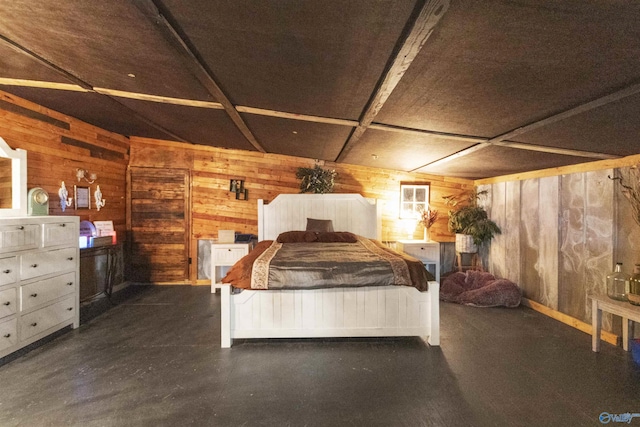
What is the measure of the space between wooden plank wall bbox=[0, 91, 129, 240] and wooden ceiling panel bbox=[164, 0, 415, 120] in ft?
8.31

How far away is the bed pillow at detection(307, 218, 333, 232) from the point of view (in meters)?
4.72

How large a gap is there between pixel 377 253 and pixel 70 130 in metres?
4.15

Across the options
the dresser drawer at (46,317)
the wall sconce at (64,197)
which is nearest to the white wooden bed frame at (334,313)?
the dresser drawer at (46,317)

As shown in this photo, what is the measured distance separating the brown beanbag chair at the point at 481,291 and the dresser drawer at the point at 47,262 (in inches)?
174

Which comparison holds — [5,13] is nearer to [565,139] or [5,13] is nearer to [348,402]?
[348,402]

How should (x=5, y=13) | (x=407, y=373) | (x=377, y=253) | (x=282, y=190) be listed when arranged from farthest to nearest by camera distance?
(x=282, y=190) → (x=377, y=253) → (x=407, y=373) → (x=5, y=13)

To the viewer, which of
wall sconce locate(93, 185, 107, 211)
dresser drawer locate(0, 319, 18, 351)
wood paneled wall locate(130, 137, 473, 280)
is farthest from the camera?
wood paneled wall locate(130, 137, 473, 280)

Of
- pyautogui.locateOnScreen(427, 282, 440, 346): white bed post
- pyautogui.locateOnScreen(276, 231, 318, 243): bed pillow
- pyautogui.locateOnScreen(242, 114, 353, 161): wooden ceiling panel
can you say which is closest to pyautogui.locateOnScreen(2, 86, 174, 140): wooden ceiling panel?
pyautogui.locateOnScreen(242, 114, 353, 161): wooden ceiling panel

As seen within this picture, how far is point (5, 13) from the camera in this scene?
5.95 feet

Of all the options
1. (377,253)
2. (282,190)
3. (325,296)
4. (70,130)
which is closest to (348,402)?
(325,296)

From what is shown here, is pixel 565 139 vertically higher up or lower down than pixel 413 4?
lower down

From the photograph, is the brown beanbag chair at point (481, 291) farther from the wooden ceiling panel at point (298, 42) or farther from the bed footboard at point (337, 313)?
A: the wooden ceiling panel at point (298, 42)

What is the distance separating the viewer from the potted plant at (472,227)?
4660 millimetres

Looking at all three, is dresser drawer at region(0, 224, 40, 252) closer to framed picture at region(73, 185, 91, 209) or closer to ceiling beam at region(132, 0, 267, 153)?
framed picture at region(73, 185, 91, 209)
